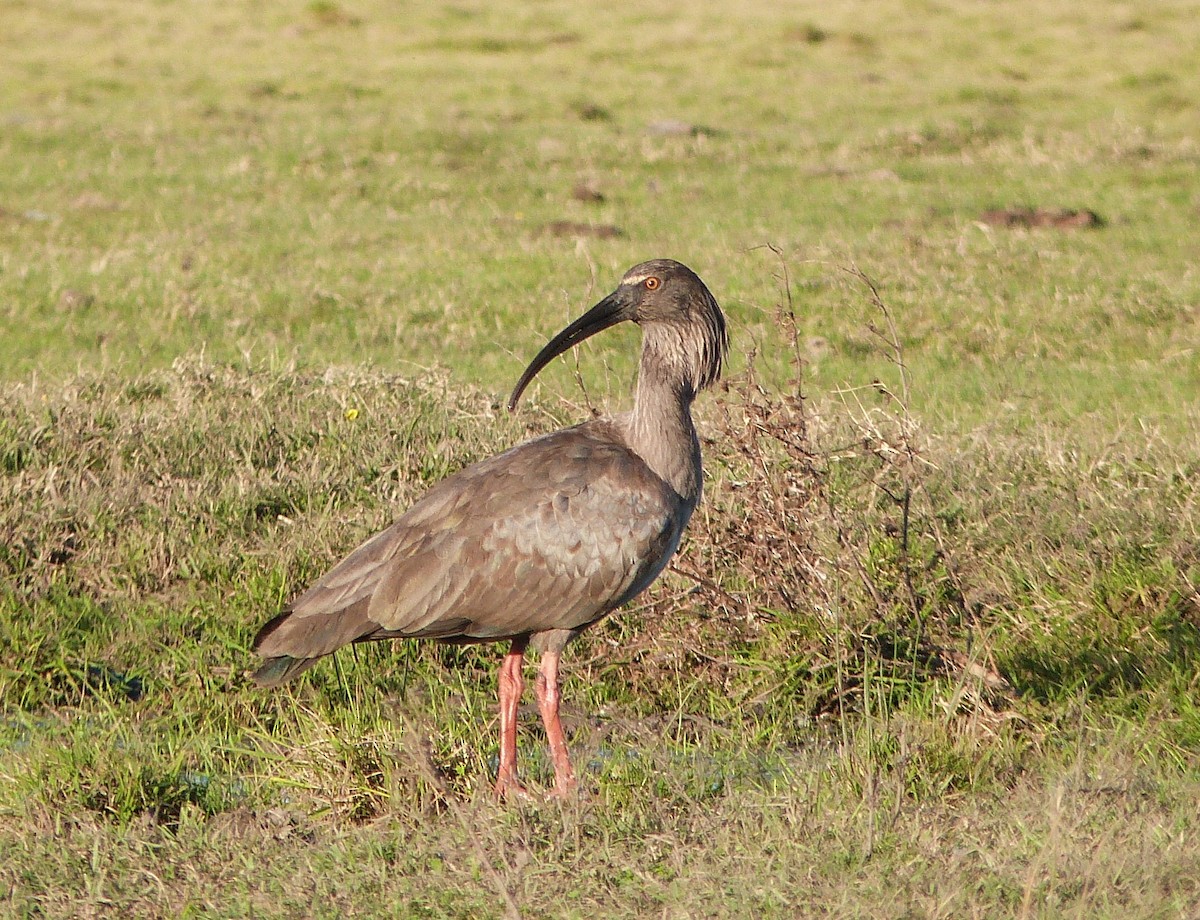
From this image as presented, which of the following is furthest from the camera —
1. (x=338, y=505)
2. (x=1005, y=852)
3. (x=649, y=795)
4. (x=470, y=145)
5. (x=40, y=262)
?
(x=470, y=145)

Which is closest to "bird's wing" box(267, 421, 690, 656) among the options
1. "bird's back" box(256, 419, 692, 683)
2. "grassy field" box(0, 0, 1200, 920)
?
"bird's back" box(256, 419, 692, 683)

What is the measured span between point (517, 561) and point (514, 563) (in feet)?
0.04

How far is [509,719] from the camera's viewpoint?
4.88 metres

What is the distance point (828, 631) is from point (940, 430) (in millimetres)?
2210

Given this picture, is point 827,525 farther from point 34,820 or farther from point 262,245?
point 262,245

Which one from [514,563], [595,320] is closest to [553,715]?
[514,563]

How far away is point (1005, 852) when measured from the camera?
3.70 metres

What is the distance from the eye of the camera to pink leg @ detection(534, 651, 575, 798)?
184 inches

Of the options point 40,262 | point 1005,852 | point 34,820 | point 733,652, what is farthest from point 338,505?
point 40,262

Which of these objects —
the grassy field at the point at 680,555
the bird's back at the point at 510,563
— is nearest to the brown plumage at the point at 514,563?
the bird's back at the point at 510,563

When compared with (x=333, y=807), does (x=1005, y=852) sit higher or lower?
higher

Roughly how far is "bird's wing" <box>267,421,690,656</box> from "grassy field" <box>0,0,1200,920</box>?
370 mm

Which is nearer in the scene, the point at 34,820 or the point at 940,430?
the point at 34,820

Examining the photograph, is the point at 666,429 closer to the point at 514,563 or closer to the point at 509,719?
the point at 514,563
